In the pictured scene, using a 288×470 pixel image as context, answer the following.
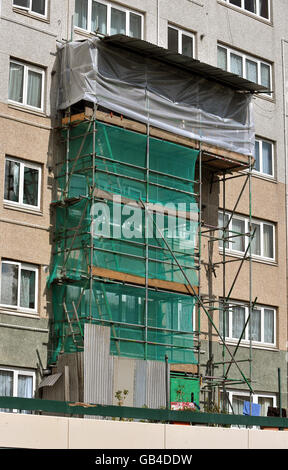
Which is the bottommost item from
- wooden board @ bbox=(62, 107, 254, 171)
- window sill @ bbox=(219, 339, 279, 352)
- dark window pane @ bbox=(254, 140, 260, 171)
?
window sill @ bbox=(219, 339, 279, 352)

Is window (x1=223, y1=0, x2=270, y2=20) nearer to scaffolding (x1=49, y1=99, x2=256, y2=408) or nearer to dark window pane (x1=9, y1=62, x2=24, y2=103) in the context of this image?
scaffolding (x1=49, y1=99, x2=256, y2=408)

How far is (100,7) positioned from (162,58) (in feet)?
7.46

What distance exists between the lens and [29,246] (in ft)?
78.2

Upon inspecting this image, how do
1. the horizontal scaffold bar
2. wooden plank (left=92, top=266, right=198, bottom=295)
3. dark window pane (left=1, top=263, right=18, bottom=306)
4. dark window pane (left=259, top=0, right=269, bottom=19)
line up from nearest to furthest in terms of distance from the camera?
the horizontal scaffold bar < dark window pane (left=1, top=263, right=18, bottom=306) < wooden plank (left=92, top=266, right=198, bottom=295) < dark window pane (left=259, top=0, right=269, bottom=19)

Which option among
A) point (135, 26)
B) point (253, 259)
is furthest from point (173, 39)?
point (253, 259)

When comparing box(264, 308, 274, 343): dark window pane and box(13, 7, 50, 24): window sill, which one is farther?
box(264, 308, 274, 343): dark window pane

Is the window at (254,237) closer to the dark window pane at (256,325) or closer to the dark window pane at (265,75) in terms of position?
the dark window pane at (256,325)

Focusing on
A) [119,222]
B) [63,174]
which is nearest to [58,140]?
[63,174]

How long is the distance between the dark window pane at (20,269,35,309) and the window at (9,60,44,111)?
4.16m

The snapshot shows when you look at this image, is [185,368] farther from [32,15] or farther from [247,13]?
[247,13]

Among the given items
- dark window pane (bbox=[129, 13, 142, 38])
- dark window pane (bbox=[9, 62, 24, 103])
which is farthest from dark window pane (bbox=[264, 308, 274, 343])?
dark window pane (bbox=[9, 62, 24, 103])

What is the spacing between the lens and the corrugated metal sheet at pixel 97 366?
73.9 feet

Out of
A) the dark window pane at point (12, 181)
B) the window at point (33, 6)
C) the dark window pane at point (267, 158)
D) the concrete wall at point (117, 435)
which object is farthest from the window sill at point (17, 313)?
the dark window pane at point (267, 158)

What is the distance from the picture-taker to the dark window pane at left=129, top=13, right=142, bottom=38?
27.6m
